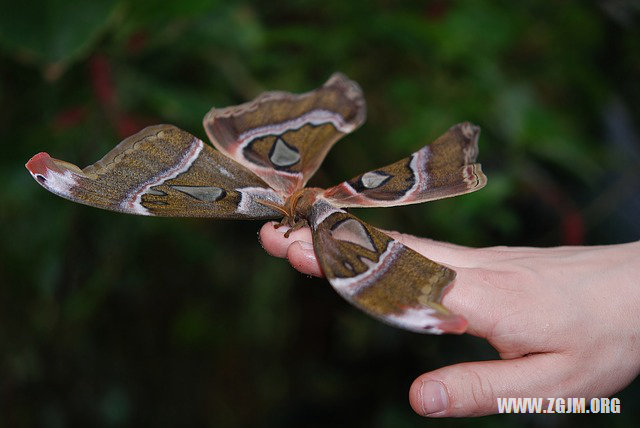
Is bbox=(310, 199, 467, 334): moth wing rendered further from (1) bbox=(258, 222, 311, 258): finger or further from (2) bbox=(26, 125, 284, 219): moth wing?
(2) bbox=(26, 125, 284, 219): moth wing

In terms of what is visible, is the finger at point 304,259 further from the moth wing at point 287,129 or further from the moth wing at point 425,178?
the moth wing at point 287,129

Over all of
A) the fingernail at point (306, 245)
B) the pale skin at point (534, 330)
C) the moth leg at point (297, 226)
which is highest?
the moth leg at point (297, 226)

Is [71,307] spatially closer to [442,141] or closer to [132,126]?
[132,126]

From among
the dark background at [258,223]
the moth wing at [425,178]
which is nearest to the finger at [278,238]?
the moth wing at [425,178]

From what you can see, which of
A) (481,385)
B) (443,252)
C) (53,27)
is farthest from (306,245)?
(53,27)

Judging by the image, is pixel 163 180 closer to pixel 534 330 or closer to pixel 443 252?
pixel 443 252

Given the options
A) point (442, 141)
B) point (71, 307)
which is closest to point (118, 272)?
point (71, 307)
